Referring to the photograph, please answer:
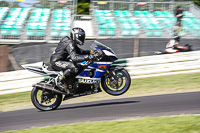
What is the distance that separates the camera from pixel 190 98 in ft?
23.7

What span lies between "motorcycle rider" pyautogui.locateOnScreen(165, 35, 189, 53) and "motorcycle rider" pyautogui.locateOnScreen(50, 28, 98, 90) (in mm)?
6374

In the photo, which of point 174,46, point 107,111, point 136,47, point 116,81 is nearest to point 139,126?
point 107,111

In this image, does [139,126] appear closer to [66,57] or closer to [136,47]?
[66,57]

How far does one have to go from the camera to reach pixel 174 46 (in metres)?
12.8

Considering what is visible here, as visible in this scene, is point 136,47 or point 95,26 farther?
point 95,26

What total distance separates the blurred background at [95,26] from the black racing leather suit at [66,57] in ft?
4.95

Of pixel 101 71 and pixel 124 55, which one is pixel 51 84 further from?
pixel 124 55

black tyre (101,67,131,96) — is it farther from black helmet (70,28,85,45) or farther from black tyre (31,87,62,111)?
black tyre (31,87,62,111)

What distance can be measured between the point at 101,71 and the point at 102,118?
3.85 feet

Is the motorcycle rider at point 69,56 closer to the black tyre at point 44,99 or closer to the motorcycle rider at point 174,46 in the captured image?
the black tyre at point 44,99

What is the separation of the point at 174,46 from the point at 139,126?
27.3 feet

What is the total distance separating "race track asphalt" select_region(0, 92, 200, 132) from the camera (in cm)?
605

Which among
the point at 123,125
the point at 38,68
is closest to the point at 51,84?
the point at 38,68

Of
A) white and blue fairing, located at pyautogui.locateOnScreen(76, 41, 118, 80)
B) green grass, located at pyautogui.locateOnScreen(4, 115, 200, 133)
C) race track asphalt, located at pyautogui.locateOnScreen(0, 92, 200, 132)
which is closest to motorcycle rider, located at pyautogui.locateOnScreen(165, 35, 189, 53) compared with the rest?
race track asphalt, located at pyautogui.locateOnScreen(0, 92, 200, 132)
